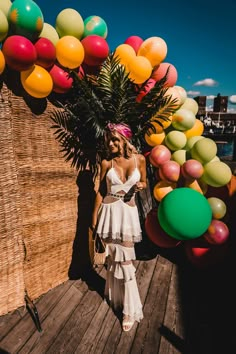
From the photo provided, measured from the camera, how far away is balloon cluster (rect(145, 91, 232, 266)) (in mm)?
2268

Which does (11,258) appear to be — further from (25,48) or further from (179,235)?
(25,48)

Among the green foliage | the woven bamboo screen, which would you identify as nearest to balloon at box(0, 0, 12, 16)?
the woven bamboo screen

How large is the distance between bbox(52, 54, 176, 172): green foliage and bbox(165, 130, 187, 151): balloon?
0.20 metres

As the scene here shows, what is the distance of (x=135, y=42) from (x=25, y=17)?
1.35 meters

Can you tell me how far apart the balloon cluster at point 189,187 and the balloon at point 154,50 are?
448 mm

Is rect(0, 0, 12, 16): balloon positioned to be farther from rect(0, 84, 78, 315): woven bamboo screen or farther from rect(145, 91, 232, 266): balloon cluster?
rect(145, 91, 232, 266): balloon cluster

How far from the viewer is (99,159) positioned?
2.86 m

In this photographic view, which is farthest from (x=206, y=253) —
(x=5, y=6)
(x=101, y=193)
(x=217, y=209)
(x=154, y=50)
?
(x=5, y=6)

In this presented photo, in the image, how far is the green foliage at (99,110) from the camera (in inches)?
93.0

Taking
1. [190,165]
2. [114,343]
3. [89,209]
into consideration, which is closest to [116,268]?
[114,343]

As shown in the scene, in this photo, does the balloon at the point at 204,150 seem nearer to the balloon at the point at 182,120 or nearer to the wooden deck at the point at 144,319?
the balloon at the point at 182,120

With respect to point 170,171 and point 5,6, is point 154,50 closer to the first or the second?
point 170,171

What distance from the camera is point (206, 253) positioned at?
2582mm

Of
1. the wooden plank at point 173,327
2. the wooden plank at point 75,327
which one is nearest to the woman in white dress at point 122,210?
the wooden plank at point 173,327
